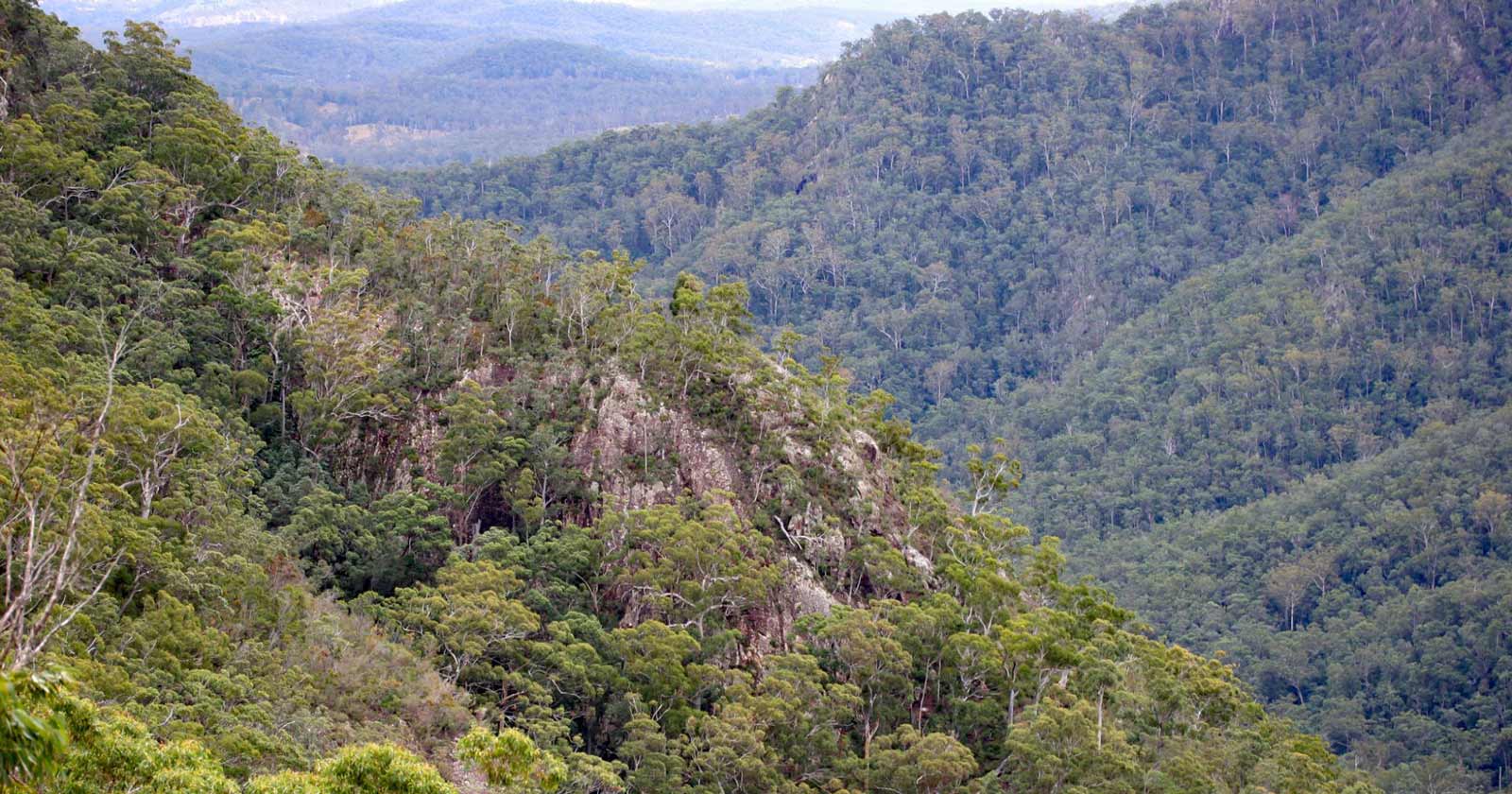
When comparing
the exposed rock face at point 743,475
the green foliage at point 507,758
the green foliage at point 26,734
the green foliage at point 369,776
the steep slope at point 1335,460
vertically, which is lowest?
the steep slope at point 1335,460

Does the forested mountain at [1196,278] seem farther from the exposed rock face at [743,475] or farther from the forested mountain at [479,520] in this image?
the exposed rock face at [743,475]

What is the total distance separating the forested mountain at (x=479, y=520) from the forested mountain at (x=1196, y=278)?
92.8ft

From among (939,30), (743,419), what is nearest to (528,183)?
(939,30)

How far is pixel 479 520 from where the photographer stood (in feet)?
123

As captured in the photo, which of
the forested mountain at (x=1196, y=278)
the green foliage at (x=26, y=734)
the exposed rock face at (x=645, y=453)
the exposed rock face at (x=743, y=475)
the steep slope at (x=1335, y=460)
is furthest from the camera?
the forested mountain at (x=1196, y=278)

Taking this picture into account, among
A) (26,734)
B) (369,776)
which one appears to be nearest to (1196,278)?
(369,776)

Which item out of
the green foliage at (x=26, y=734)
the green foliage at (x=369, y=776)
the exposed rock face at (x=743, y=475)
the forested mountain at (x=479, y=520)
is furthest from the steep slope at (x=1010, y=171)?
the green foliage at (x=26, y=734)

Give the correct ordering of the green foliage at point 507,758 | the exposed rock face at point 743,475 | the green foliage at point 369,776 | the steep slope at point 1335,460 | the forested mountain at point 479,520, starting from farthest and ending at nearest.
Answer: the steep slope at point 1335,460 < the exposed rock face at point 743,475 < the forested mountain at point 479,520 < the green foliage at point 507,758 < the green foliage at point 369,776

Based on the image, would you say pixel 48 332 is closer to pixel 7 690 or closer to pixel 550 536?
pixel 550 536

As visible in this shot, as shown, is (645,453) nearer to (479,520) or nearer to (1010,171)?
(479,520)

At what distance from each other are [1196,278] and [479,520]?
3099 inches

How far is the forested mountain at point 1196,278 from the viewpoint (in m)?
70.4

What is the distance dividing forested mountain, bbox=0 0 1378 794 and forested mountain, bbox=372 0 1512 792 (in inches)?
1114

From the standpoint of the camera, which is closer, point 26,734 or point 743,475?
point 26,734
